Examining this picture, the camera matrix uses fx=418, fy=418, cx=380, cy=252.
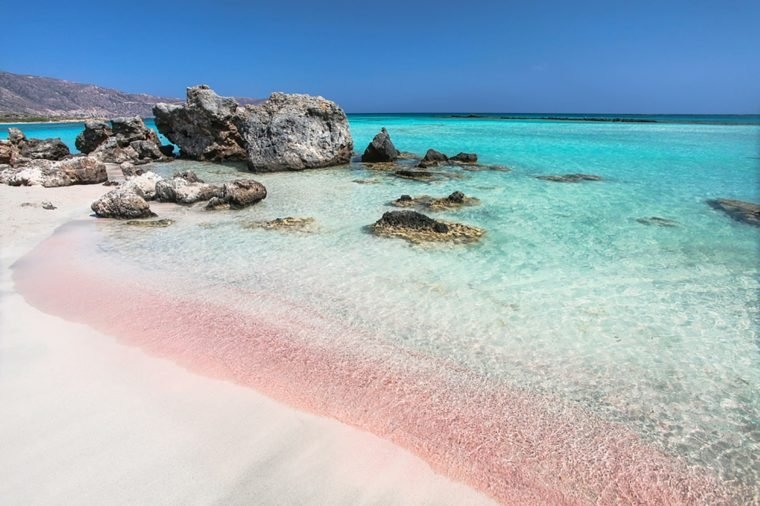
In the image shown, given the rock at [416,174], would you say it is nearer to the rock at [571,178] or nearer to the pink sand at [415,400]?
the rock at [571,178]

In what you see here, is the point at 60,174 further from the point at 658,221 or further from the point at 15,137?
the point at 658,221

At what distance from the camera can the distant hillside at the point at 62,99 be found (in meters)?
109

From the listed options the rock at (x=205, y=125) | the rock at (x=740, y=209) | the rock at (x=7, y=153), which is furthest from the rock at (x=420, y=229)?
the rock at (x=7, y=153)

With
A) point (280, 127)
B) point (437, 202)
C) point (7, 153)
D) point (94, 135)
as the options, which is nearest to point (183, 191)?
point (280, 127)

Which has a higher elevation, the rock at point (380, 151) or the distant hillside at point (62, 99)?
the distant hillside at point (62, 99)

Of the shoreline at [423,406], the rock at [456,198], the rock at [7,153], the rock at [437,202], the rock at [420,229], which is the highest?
the rock at [7,153]

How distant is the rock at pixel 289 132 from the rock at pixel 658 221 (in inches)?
447

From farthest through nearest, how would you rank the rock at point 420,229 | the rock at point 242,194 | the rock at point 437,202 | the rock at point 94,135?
1. the rock at point 94,135
2. the rock at point 242,194
3. the rock at point 437,202
4. the rock at point 420,229

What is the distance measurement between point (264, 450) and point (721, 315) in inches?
207

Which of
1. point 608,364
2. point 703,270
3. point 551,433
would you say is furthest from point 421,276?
point 703,270

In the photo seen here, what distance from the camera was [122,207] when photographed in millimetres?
9219

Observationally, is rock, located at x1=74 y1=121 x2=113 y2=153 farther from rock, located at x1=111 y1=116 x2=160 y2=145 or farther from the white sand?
the white sand

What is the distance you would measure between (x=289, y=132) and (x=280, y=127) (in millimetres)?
368

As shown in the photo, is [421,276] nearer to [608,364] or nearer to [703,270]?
[608,364]
